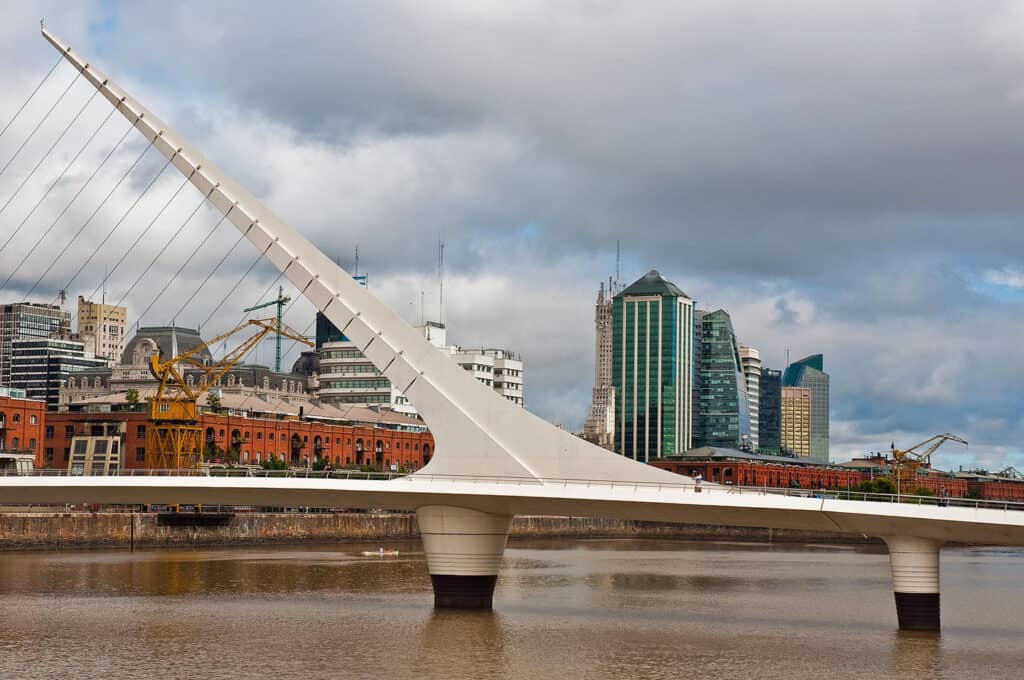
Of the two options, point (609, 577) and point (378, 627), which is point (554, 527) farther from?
point (378, 627)

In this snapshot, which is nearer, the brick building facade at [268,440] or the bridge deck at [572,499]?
the bridge deck at [572,499]

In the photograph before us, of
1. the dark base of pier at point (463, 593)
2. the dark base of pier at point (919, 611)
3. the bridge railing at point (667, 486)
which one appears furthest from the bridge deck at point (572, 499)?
the dark base of pier at point (463, 593)

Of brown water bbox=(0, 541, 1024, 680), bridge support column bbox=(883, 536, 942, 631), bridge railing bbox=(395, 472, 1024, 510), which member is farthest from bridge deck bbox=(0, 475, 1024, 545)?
brown water bbox=(0, 541, 1024, 680)

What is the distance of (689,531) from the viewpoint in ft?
445

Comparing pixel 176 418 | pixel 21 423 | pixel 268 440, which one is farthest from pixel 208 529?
pixel 268 440

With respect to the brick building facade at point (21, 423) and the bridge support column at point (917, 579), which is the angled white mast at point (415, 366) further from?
the brick building facade at point (21, 423)

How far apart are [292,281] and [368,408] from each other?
11357 cm

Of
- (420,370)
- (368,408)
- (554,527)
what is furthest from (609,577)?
(368,408)

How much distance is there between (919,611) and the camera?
4697cm

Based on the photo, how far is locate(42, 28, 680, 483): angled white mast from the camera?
165 feet

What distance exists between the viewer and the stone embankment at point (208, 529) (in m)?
84.7

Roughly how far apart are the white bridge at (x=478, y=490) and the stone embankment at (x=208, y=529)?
31.3 meters

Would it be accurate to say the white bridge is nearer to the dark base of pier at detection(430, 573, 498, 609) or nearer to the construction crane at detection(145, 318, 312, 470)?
the dark base of pier at detection(430, 573, 498, 609)

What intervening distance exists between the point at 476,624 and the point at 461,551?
13.3 ft
